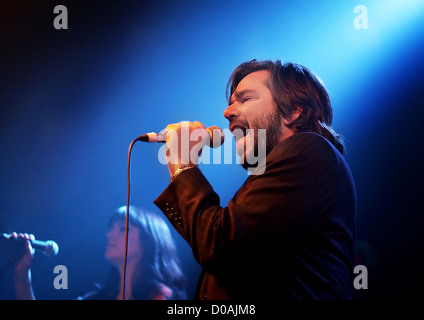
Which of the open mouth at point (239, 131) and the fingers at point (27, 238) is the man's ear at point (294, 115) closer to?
the open mouth at point (239, 131)

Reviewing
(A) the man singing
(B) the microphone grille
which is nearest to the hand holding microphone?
(A) the man singing

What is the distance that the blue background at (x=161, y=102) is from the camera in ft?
7.17

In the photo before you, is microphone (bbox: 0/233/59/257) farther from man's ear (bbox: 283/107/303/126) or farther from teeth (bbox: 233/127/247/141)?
man's ear (bbox: 283/107/303/126)

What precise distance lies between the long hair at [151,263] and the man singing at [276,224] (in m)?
1.27

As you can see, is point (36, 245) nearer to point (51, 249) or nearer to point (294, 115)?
point (51, 249)

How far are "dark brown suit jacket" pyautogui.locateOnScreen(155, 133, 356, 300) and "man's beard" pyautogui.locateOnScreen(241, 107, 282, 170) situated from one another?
0.84ft

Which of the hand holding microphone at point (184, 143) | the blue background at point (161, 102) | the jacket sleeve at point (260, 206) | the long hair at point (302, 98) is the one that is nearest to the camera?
the jacket sleeve at point (260, 206)

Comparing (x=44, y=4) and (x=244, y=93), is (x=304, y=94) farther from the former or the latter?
(x=44, y=4)

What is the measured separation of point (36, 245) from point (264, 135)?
5.46 ft

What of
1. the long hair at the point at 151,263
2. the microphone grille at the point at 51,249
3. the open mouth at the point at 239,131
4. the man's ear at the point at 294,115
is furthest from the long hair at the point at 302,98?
the microphone grille at the point at 51,249

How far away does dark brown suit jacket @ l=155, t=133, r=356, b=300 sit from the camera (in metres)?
0.88

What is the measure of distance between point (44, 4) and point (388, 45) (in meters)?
2.17

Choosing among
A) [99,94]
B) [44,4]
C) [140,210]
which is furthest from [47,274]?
[44,4]
